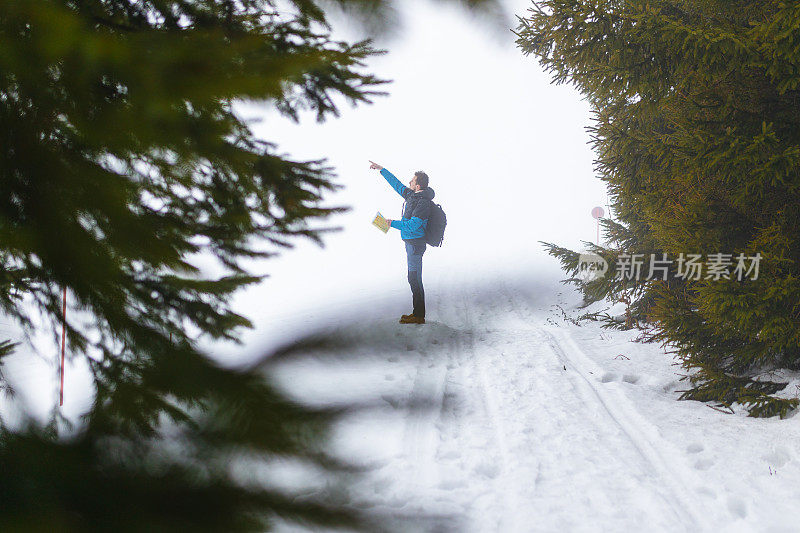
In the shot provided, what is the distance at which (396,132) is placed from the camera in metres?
1.80

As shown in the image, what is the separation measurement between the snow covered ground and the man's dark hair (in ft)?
9.73

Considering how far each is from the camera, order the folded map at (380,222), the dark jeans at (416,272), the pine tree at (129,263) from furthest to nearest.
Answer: the dark jeans at (416,272), the folded map at (380,222), the pine tree at (129,263)

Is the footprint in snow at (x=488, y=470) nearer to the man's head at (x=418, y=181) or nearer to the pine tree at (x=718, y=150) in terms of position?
the pine tree at (x=718, y=150)

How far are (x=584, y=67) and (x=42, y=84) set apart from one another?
19.6 ft

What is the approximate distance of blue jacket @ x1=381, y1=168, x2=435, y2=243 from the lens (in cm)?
716

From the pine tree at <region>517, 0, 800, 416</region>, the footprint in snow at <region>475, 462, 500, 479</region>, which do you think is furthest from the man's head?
the footprint in snow at <region>475, 462, 500, 479</region>

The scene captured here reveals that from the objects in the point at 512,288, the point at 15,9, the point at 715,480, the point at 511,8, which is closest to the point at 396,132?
the point at 511,8

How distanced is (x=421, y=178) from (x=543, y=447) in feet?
14.9

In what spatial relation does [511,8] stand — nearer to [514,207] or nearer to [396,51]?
[396,51]

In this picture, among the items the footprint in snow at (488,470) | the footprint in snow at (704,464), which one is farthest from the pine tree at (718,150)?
the footprint in snow at (488,470)

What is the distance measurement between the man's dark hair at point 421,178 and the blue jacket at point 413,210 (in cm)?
8

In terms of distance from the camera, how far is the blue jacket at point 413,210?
23.5 feet

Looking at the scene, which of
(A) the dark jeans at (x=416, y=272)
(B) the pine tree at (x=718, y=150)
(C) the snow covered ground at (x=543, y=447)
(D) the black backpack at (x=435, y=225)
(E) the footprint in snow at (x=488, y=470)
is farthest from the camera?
(A) the dark jeans at (x=416, y=272)

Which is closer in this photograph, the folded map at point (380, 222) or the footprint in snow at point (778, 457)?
the footprint in snow at point (778, 457)
